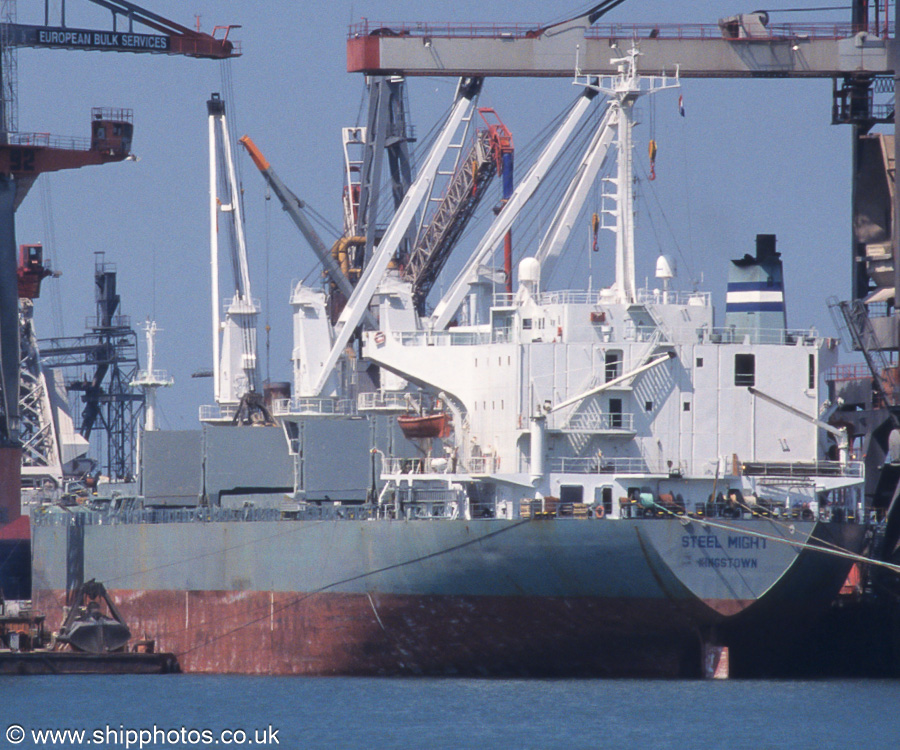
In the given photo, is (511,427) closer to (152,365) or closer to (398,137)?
(398,137)

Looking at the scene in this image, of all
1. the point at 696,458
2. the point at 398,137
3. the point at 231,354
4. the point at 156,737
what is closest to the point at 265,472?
the point at 231,354

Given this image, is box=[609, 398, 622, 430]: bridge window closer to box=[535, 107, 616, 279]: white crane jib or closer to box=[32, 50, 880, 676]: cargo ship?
box=[32, 50, 880, 676]: cargo ship

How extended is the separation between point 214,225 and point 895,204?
1912 cm

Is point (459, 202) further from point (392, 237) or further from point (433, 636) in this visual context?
point (433, 636)

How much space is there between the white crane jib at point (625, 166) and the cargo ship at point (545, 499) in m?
0.06

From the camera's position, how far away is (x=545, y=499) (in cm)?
4009

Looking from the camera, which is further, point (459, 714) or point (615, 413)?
point (615, 413)

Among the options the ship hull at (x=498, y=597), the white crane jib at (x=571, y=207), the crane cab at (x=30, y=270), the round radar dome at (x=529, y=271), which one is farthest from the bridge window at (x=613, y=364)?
the crane cab at (x=30, y=270)

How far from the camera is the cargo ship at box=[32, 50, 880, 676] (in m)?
39.2

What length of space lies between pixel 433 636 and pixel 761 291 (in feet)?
33.6

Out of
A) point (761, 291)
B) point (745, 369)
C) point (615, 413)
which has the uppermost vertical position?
point (761, 291)

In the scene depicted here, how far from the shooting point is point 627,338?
4197cm

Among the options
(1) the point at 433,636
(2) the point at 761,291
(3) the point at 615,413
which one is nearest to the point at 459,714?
(1) the point at 433,636

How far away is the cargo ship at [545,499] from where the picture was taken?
39.2 m
